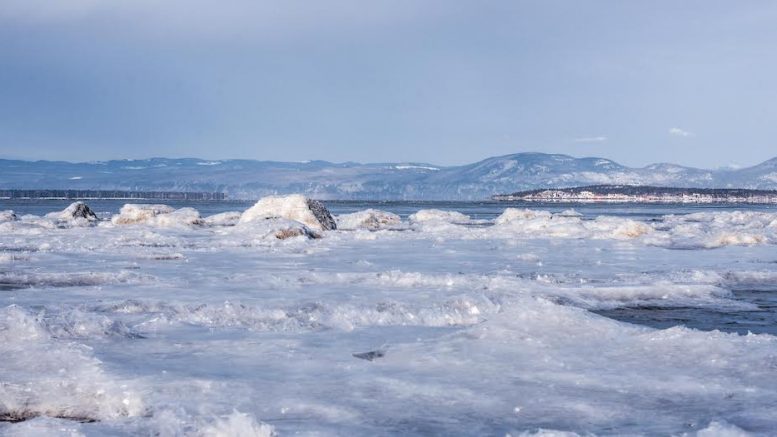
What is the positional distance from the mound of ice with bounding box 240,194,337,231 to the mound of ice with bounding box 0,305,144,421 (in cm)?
2174

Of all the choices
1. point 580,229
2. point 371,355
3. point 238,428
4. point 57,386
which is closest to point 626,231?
point 580,229

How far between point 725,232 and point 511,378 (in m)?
18.8

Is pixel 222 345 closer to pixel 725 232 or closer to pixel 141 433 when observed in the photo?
pixel 141 433

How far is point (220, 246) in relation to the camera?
19.3 metres

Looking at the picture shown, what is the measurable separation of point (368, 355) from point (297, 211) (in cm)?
2281

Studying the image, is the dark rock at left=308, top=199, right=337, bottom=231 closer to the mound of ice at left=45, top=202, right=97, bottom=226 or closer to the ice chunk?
the ice chunk

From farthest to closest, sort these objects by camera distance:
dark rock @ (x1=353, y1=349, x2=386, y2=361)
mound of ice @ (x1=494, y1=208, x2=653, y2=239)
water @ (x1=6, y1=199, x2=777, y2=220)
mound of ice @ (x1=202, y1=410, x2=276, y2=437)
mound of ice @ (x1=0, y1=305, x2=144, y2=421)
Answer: water @ (x1=6, y1=199, x2=777, y2=220), mound of ice @ (x1=494, y1=208, x2=653, y2=239), dark rock @ (x1=353, y1=349, x2=386, y2=361), mound of ice @ (x1=0, y1=305, x2=144, y2=421), mound of ice @ (x1=202, y1=410, x2=276, y2=437)

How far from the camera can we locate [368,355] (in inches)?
238

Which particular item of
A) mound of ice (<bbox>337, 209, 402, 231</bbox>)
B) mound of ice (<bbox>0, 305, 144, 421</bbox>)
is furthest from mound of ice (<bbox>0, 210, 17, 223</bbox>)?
mound of ice (<bbox>0, 305, 144, 421</bbox>)

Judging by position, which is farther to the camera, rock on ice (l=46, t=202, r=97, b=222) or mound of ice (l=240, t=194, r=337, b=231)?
rock on ice (l=46, t=202, r=97, b=222)

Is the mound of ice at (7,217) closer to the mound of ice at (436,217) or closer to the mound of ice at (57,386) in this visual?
the mound of ice at (436,217)

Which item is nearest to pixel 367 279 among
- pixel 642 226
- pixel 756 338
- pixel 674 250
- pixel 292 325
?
pixel 292 325

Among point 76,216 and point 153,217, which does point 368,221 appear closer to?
point 153,217

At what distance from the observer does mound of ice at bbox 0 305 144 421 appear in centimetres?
440
